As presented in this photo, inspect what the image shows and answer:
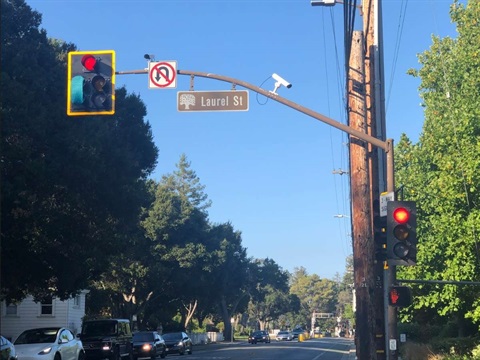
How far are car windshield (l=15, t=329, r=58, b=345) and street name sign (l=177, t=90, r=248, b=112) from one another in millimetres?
11063

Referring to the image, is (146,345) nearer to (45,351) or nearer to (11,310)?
(11,310)

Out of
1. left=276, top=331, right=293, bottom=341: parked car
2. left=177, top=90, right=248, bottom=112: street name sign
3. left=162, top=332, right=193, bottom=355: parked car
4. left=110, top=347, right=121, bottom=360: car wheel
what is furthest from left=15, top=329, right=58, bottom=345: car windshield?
left=276, top=331, right=293, bottom=341: parked car

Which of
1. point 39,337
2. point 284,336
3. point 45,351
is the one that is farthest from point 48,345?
point 284,336

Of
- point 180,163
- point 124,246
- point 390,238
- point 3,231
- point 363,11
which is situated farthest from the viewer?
point 180,163

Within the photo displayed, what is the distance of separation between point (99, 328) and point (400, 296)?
749 inches

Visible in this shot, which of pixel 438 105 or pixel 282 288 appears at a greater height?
pixel 438 105

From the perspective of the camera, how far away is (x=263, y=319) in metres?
126

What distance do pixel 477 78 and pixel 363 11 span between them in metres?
12.9

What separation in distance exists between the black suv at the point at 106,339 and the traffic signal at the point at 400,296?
1749cm

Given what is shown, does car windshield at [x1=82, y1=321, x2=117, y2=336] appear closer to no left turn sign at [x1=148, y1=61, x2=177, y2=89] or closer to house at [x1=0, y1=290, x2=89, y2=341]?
house at [x1=0, y1=290, x2=89, y2=341]

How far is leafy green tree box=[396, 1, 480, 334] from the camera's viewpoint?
943 inches

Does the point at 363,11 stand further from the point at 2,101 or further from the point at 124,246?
the point at 124,246

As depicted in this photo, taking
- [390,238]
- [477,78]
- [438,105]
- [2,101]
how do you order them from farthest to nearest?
[438,105], [477,78], [2,101], [390,238]

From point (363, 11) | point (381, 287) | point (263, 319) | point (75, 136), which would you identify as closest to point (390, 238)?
point (381, 287)
